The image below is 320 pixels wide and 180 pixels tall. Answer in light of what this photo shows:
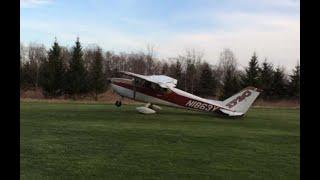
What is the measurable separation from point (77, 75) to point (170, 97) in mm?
23387

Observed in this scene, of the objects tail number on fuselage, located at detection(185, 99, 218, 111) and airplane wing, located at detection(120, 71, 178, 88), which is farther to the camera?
airplane wing, located at detection(120, 71, 178, 88)

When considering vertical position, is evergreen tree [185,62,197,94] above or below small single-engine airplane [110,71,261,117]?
above

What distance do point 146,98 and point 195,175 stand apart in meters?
15.3

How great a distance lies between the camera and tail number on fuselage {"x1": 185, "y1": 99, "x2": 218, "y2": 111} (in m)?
20.3

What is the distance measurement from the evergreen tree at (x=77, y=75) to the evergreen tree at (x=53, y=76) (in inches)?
30.7

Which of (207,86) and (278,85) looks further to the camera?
(207,86)

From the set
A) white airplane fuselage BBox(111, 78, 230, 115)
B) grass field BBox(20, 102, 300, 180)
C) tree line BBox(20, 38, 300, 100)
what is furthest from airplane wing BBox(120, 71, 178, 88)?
tree line BBox(20, 38, 300, 100)

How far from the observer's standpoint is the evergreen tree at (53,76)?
42.1 meters

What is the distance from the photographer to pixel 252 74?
45.7m

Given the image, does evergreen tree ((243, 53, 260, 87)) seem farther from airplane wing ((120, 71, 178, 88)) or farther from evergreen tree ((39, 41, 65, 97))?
airplane wing ((120, 71, 178, 88))

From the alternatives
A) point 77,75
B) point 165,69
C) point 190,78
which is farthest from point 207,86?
point 77,75

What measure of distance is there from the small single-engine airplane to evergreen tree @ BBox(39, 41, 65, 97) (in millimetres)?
20760

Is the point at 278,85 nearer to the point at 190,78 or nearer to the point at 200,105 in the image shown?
the point at 190,78

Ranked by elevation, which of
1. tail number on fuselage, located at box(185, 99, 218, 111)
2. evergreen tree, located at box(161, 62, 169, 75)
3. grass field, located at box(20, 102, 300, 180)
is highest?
evergreen tree, located at box(161, 62, 169, 75)
